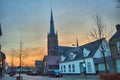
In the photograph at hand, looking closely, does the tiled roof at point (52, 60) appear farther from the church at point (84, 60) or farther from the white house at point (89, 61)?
the white house at point (89, 61)

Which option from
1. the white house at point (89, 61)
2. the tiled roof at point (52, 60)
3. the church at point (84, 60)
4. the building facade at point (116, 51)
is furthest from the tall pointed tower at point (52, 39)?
the building facade at point (116, 51)

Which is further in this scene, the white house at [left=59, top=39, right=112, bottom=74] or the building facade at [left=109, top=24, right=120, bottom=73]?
the white house at [left=59, top=39, right=112, bottom=74]

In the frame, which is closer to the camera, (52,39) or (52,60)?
(52,60)

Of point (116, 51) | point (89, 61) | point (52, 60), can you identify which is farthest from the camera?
point (52, 60)

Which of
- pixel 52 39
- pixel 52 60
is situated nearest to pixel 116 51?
pixel 52 60

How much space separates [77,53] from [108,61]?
16631 mm

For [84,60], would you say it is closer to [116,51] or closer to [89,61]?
[89,61]

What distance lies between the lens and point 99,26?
32531 mm

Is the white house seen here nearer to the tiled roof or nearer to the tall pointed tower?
the tiled roof

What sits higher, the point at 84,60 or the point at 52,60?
Answer: the point at 52,60

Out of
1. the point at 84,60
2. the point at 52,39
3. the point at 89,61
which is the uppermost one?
the point at 52,39

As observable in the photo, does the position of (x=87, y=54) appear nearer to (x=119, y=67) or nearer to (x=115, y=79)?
(x=119, y=67)

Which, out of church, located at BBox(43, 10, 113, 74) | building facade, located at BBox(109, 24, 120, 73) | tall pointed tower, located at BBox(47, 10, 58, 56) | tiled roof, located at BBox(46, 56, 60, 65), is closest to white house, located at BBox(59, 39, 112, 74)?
church, located at BBox(43, 10, 113, 74)

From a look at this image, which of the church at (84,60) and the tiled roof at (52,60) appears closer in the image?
the church at (84,60)
